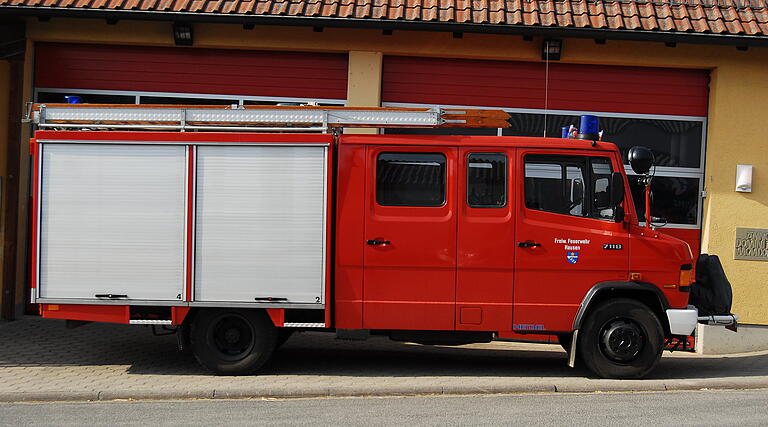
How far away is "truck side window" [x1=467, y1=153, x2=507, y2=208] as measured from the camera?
8141mm

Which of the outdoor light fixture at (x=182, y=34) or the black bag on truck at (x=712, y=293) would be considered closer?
the black bag on truck at (x=712, y=293)

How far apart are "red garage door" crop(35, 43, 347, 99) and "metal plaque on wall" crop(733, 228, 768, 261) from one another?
19.5ft

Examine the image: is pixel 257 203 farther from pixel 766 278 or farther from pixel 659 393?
pixel 766 278

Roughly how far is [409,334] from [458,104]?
4.51 meters

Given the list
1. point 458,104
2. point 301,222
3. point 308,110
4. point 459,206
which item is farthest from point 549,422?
point 458,104

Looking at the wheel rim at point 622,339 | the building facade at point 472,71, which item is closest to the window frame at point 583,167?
the wheel rim at point 622,339

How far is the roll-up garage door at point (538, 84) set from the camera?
38.4 feet

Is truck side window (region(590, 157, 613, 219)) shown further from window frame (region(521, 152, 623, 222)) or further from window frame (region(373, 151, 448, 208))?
window frame (region(373, 151, 448, 208))

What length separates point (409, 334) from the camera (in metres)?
8.27

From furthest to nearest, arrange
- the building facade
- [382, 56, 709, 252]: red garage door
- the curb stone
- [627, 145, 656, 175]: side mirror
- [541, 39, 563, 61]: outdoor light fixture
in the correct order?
[382, 56, 709, 252]: red garage door
[541, 39, 563, 61]: outdoor light fixture
the building facade
[627, 145, 656, 175]: side mirror
the curb stone

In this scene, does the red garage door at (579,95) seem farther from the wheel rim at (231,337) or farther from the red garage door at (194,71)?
the wheel rim at (231,337)

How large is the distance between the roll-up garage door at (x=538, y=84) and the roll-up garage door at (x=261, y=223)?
4009 mm

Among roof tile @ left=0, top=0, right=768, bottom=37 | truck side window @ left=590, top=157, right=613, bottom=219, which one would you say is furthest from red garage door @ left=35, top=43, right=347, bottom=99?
truck side window @ left=590, top=157, right=613, bottom=219

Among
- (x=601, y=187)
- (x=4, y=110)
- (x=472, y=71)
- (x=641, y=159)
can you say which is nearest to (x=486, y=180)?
(x=601, y=187)
